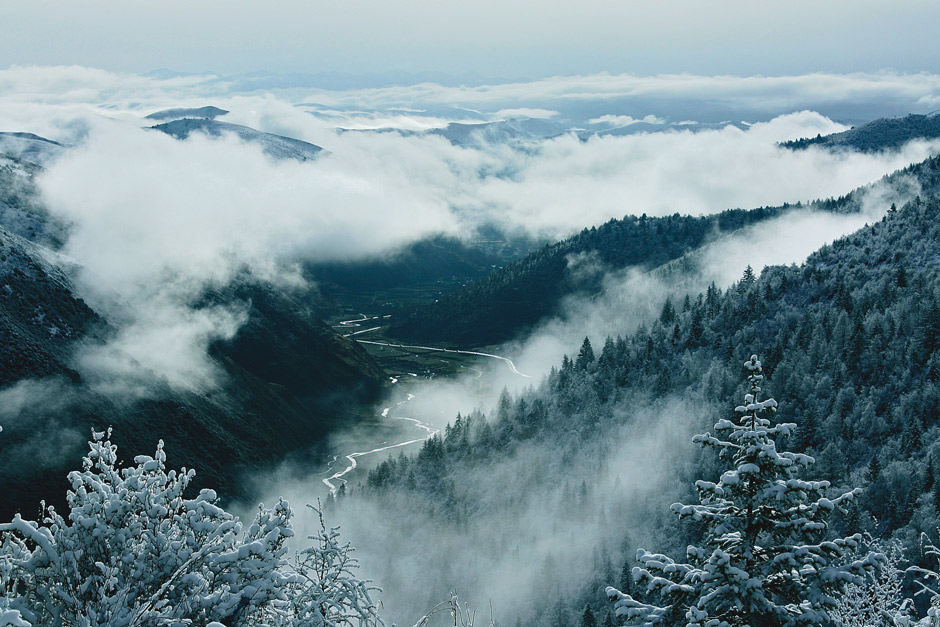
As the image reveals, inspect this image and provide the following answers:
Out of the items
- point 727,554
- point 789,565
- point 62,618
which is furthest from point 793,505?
point 62,618

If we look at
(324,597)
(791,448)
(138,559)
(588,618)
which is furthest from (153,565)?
(791,448)

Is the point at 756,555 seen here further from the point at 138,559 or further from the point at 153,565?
the point at 138,559

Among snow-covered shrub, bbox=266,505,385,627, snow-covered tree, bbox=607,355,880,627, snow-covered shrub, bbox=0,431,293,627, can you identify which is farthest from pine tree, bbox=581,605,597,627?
Result: snow-covered shrub, bbox=0,431,293,627

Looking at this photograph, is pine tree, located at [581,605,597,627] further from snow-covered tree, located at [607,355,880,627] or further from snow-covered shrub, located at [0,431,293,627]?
snow-covered shrub, located at [0,431,293,627]

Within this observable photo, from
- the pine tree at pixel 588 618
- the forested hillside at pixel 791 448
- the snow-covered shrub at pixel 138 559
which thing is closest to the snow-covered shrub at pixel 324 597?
the snow-covered shrub at pixel 138 559

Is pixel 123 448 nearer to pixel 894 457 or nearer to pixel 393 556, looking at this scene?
pixel 393 556

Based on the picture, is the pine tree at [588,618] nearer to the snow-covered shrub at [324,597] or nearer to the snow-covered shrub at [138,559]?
the snow-covered shrub at [324,597]
